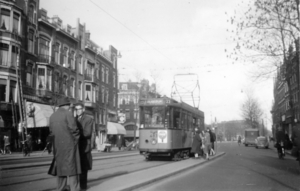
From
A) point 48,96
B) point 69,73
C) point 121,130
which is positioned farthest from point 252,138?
point 48,96

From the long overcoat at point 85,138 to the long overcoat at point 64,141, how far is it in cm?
107

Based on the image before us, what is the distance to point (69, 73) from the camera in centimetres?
3953

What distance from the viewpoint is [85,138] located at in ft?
24.4

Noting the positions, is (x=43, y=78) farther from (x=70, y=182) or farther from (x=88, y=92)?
(x=70, y=182)

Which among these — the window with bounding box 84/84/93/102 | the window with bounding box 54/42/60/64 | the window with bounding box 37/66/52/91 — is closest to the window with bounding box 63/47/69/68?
the window with bounding box 54/42/60/64

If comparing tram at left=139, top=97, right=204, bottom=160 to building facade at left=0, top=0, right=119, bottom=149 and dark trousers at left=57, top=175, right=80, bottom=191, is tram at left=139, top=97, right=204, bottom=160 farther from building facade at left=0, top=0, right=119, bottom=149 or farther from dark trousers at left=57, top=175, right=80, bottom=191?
dark trousers at left=57, top=175, right=80, bottom=191

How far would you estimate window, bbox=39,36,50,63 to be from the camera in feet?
111

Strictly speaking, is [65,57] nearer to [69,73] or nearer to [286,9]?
[69,73]

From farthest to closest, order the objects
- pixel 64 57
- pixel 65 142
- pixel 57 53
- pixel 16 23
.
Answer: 1. pixel 64 57
2. pixel 57 53
3. pixel 16 23
4. pixel 65 142

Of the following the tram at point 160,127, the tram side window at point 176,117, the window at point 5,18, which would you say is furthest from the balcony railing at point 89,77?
the tram side window at point 176,117

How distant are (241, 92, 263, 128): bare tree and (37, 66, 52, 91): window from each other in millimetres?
56810

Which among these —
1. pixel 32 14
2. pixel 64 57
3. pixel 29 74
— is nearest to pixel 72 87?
pixel 64 57

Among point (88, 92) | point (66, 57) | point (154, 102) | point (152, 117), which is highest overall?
point (66, 57)

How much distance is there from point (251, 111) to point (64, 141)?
258ft
